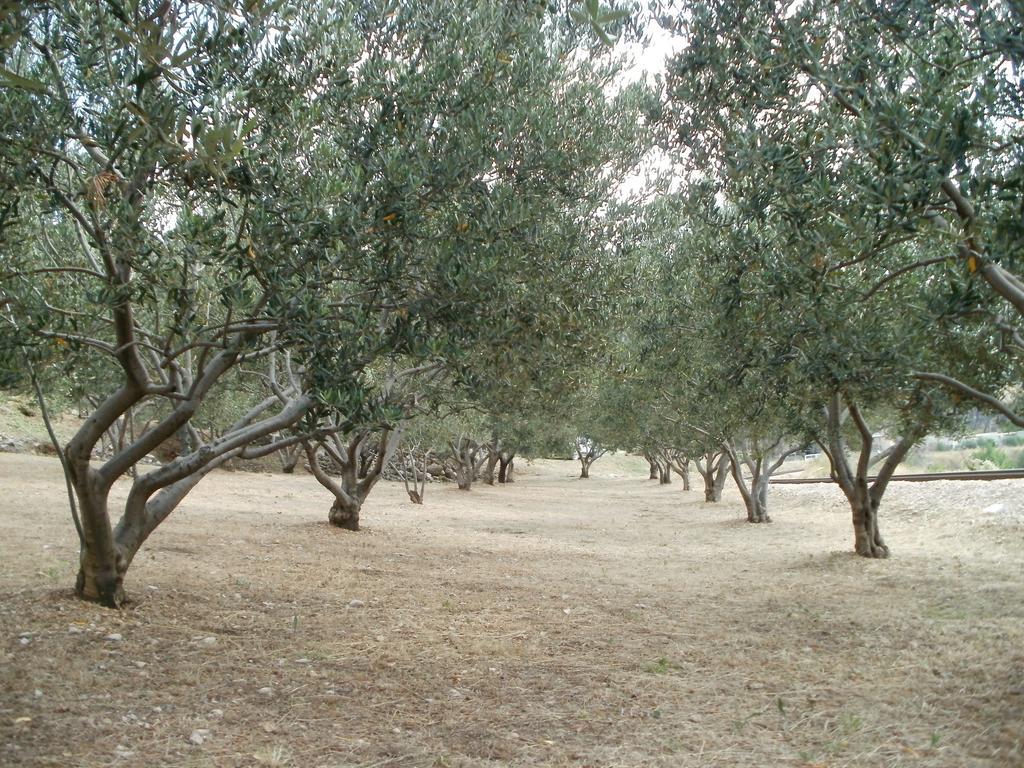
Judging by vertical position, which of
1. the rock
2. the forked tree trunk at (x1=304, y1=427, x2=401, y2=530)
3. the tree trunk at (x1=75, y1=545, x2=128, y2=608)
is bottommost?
the rock

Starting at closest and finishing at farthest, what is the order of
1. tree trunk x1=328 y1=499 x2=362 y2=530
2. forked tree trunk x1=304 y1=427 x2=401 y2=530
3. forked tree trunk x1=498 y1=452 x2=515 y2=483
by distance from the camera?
forked tree trunk x1=304 y1=427 x2=401 y2=530
tree trunk x1=328 y1=499 x2=362 y2=530
forked tree trunk x1=498 y1=452 x2=515 y2=483

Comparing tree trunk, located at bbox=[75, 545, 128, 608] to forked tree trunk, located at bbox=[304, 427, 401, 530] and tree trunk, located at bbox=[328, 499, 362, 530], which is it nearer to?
forked tree trunk, located at bbox=[304, 427, 401, 530]

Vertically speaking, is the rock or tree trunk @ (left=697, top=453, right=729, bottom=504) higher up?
tree trunk @ (left=697, top=453, right=729, bottom=504)

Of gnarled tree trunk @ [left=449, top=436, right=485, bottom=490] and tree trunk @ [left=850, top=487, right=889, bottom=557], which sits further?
gnarled tree trunk @ [left=449, top=436, right=485, bottom=490]

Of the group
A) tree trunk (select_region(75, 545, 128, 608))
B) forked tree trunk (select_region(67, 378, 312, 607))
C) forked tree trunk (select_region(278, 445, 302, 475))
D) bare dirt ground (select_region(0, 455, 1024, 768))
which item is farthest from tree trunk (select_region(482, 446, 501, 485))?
tree trunk (select_region(75, 545, 128, 608))

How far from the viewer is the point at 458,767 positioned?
5.42 m

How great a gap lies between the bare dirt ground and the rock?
21 mm

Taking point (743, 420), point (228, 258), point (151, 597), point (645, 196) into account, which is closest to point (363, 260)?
point (228, 258)

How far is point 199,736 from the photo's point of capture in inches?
225

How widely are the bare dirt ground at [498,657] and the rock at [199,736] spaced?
21 millimetres

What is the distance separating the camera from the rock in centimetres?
562

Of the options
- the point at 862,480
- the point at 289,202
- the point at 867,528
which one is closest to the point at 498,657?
the point at 289,202

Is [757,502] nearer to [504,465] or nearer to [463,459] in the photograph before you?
[463,459]

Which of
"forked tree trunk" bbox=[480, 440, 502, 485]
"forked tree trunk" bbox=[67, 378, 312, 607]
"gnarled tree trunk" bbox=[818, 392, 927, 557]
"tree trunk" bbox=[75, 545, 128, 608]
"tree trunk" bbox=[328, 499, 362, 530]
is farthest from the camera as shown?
"forked tree trunk" bbox=[480, 440, 502, 485]
